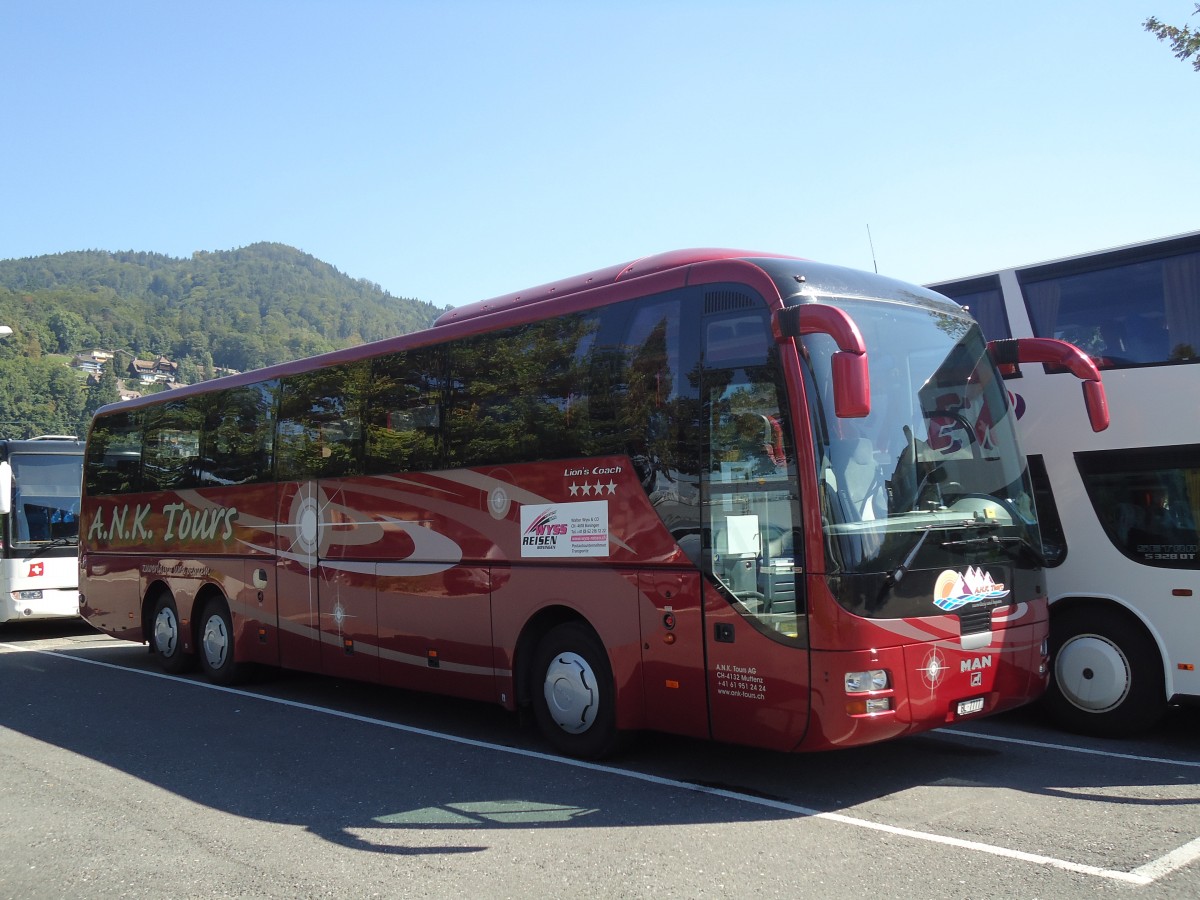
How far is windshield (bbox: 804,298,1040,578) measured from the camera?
6238 mm

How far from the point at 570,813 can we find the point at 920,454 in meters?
3.04

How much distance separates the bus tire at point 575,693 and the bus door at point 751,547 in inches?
41.2

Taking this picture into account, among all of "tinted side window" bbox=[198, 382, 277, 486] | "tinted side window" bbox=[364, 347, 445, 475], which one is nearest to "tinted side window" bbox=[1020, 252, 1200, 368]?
"tinted side window" bbox=[364, 347, 445, 475]

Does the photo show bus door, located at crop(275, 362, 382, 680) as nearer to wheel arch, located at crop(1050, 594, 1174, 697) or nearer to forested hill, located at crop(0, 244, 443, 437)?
wheel arch, located at crop(1050, 594, 1174, 697)

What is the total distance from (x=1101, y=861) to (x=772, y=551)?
2320mm

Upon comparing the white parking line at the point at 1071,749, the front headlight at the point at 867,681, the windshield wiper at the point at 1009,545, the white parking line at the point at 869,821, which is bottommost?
the white parking line at the point at 1071,749

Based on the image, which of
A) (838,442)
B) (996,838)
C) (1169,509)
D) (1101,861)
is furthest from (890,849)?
(1169,509)

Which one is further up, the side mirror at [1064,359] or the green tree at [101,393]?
the green tree at [101,393]

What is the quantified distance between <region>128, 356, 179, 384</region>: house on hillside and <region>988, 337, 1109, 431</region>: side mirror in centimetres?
11092

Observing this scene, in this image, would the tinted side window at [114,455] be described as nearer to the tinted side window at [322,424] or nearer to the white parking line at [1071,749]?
the tinted side window at [322,424]

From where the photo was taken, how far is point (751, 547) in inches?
257

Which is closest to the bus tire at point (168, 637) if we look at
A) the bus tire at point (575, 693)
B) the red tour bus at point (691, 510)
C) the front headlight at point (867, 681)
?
the red tour bus at point (691, 510)

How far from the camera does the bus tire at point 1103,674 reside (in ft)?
26.2

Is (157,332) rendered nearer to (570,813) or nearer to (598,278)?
(598,278)
